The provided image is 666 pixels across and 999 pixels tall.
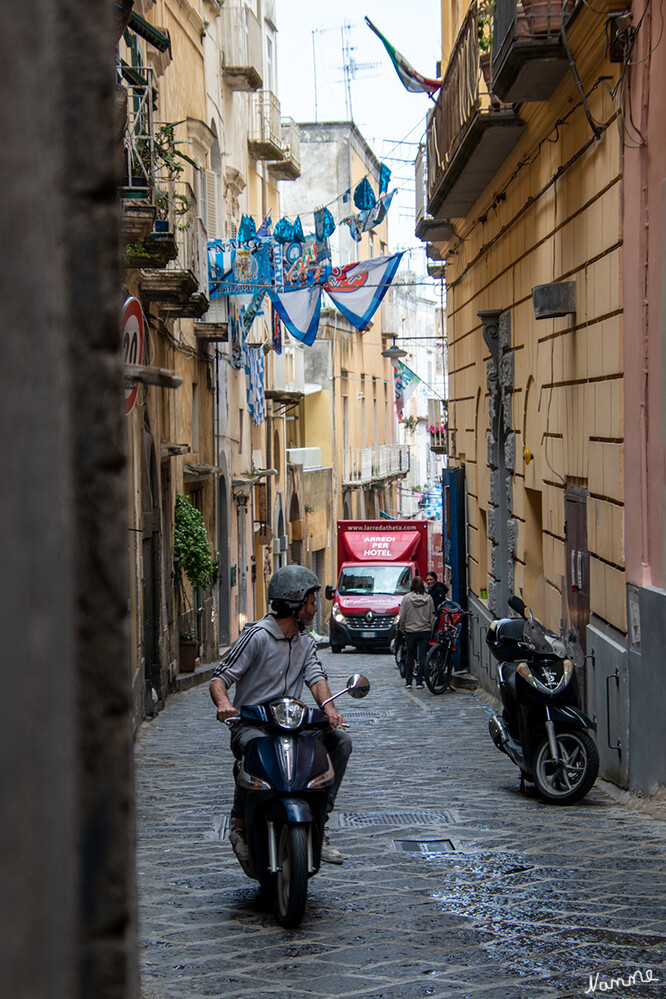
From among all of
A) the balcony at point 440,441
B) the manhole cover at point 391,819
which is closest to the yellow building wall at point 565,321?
the manhole cover at point 391,819

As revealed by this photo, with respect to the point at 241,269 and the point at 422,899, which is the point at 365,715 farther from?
the point at 422,899

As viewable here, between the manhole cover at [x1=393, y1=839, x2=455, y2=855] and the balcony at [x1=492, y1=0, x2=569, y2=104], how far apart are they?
580 cm

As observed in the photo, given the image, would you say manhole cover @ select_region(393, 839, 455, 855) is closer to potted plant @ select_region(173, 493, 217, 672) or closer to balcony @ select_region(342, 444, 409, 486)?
potted plant @ select_region(173, 493, 217, 672)

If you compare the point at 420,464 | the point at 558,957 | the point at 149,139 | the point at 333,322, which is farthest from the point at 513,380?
the point at 420,464

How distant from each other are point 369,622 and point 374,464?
2181cm

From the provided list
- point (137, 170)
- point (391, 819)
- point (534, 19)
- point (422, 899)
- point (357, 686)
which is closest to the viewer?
point (422, 899)

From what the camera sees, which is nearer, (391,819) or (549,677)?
(391,819)

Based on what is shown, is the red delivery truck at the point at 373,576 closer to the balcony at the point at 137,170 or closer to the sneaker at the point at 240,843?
the balcony at the point at 137,170

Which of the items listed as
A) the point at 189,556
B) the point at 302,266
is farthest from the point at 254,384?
the point at 189,556

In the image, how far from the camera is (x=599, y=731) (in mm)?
8898

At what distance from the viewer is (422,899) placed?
5.81 meters

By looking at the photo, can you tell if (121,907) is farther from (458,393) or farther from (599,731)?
(458,393)

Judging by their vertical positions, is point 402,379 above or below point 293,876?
above

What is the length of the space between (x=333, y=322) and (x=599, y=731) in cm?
3462
